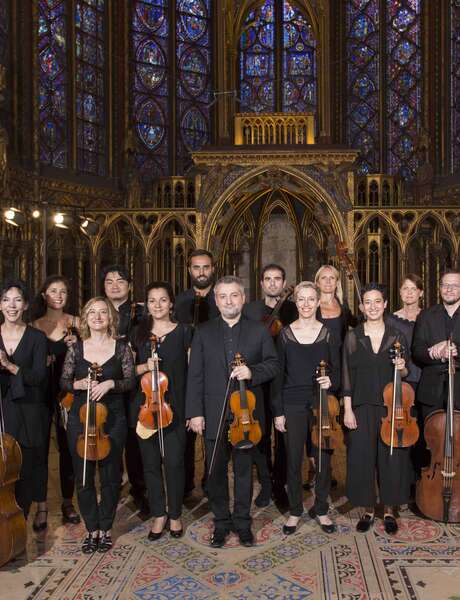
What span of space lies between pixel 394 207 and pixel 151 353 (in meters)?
6.81

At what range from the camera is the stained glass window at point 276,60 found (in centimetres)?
1334

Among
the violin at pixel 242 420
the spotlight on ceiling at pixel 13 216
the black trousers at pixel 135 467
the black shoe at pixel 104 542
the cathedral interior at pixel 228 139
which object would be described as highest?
the cathedral interior at pixel 228 139

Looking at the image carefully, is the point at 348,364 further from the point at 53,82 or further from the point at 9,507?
the point at 53,82

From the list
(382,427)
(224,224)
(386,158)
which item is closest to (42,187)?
(224,224)

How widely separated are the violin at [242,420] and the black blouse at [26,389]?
1107 millimetres

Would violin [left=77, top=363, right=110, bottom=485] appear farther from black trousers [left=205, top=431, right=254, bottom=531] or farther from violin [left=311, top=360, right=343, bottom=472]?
violin [left=311, top=360, right=343, bottom=472]

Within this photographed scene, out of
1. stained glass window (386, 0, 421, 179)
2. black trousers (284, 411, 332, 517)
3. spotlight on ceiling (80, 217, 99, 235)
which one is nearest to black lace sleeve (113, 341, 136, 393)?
black trousers (284, 411, 332, 517)

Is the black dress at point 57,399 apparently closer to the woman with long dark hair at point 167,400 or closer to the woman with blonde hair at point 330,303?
the woman with long dark hair at point 167,400

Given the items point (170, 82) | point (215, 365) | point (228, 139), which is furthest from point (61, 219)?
point (170, 82)

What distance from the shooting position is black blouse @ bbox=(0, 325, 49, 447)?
368 cm

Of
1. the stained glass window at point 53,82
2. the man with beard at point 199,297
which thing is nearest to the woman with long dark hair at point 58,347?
the man with beard at point 199,297

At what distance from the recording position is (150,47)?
12.7 meters

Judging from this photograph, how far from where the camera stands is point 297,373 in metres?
3.86

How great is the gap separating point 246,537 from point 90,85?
32.3 ft
